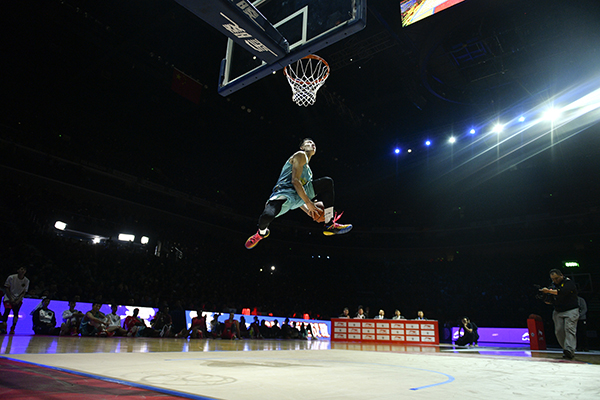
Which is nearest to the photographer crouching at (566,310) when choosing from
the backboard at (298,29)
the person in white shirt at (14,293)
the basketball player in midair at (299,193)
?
the basketball player in midair at (299,193)

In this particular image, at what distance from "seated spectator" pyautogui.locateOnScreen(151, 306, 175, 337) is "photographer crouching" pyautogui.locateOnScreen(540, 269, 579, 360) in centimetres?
1070

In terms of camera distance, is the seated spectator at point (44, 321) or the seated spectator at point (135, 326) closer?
the seated spectator at point (44, 321)

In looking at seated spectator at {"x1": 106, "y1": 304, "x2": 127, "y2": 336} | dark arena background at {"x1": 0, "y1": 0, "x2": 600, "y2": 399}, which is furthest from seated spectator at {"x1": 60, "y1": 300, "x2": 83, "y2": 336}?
dark arena background at {"x1": 0, "y1": 0, "x2": 600, "y2": 399}

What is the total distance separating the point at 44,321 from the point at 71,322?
644 mm

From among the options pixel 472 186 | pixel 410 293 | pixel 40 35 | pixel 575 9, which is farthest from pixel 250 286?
pixel 575 9

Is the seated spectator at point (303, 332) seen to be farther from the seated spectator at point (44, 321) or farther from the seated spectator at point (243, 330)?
the seated spectator at point (44, 321)

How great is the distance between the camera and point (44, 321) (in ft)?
30.9

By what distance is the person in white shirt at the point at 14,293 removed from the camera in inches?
341

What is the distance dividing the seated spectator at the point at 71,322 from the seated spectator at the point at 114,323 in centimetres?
77

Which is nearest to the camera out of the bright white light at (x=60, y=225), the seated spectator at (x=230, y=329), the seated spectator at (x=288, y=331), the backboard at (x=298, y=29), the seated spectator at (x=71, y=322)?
the backboard at (x=298, y=29)

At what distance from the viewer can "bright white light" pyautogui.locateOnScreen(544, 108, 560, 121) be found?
15843mm

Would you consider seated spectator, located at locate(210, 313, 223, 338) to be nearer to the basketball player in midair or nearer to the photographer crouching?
the basketball player in midair

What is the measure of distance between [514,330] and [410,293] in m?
7.72

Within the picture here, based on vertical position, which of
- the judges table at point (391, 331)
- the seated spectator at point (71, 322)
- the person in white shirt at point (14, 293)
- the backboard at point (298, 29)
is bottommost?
the judges table at point (391, 331)
